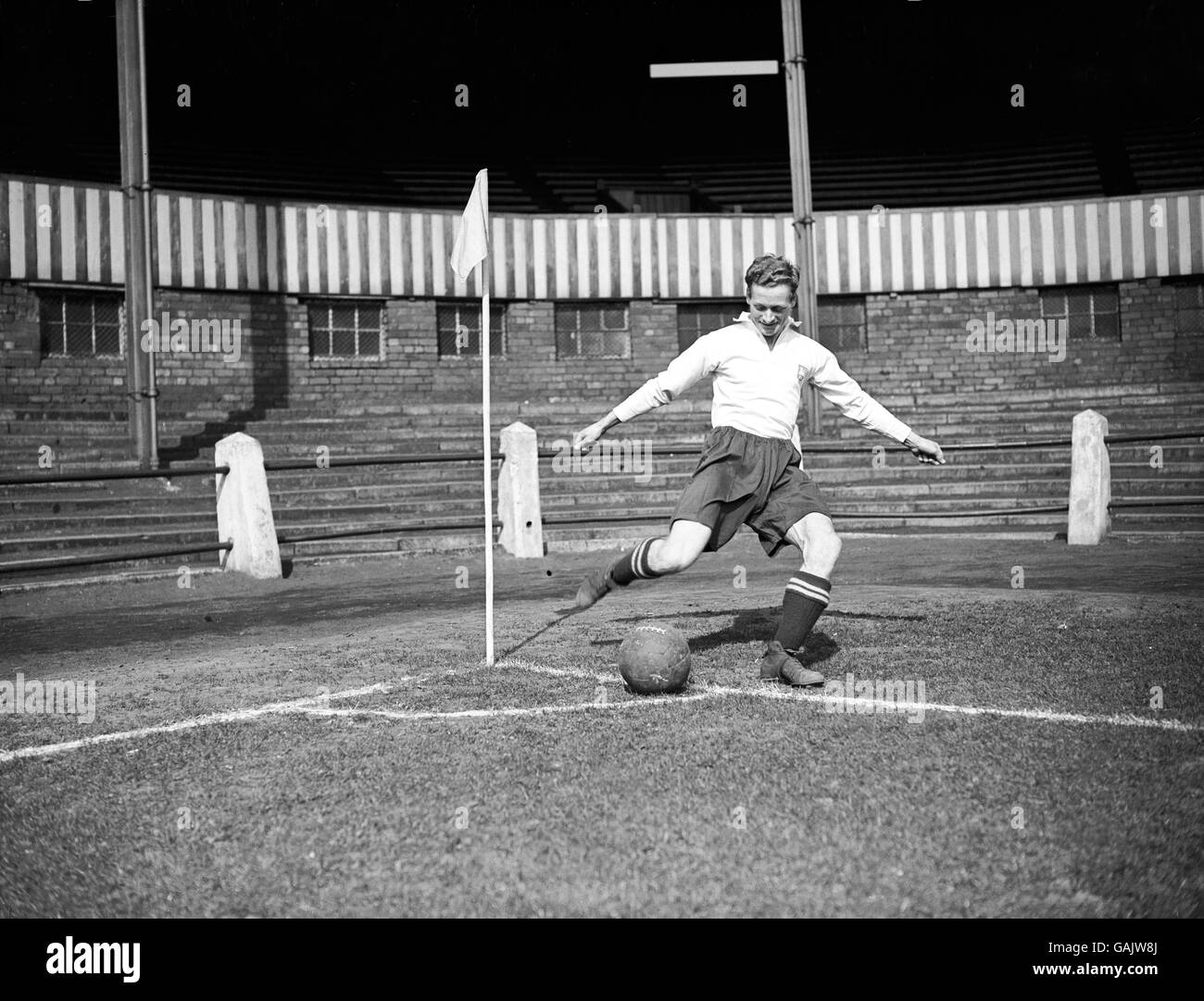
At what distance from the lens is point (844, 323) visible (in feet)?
69.9

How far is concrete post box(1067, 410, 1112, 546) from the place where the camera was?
44.3 feet

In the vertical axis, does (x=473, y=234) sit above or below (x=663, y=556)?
above

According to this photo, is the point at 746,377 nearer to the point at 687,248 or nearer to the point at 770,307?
the point at 770,307

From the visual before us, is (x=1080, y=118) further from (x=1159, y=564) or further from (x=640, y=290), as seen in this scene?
(x=1159, y=564)

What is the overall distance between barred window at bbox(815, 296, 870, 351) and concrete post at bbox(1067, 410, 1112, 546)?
7.78m

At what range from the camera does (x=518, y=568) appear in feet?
41.0

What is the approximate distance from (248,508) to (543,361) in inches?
363

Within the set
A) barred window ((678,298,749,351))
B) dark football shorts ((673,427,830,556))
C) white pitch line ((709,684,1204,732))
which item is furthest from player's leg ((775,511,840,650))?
barred window ((678,298,749,351))

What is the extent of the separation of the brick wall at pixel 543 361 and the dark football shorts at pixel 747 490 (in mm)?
13371

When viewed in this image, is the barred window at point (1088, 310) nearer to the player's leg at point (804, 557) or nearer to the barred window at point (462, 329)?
the barred window at point (462, 329)

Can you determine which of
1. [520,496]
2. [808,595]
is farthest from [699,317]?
[808,595]

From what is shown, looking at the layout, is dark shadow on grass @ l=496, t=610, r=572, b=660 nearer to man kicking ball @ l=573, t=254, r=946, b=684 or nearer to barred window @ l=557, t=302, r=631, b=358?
man kicking ball @ l=573, t=254, r=946, b=684

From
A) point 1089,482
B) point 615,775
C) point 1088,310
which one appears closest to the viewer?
point 615,775
